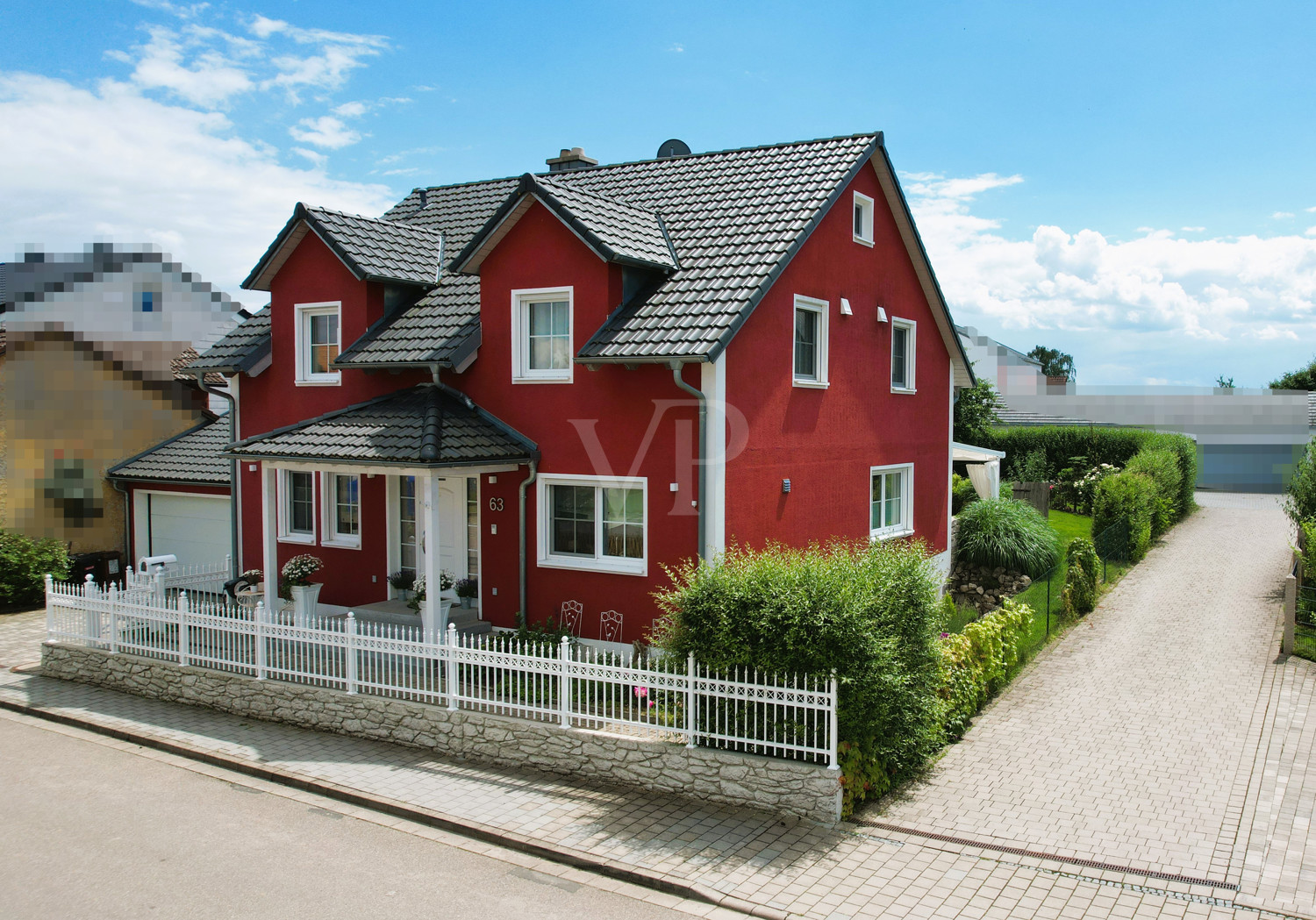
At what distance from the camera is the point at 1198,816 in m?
9.09

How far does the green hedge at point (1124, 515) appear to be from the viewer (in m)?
21.5

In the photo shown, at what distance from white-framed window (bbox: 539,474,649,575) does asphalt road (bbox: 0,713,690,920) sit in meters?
4.88

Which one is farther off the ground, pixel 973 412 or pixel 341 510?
pixel 973 412

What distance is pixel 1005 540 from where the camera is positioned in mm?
20359

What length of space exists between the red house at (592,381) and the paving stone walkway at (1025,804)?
323 cm

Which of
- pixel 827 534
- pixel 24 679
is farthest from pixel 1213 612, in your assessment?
pixel 24 679

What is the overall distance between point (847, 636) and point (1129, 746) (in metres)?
4.47

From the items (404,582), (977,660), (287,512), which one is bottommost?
(977,660)

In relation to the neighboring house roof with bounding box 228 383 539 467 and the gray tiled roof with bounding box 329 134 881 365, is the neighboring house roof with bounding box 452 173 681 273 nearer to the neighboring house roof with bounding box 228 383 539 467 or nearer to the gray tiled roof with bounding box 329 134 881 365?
the gray tiled roof with bounding box 329 134 881 365

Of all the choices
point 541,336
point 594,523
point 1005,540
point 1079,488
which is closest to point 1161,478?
point 1079,488

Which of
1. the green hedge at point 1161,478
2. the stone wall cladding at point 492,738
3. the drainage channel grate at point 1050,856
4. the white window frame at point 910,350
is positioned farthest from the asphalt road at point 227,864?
the green hedge at point 1161,478

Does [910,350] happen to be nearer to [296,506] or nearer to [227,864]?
[296,506]

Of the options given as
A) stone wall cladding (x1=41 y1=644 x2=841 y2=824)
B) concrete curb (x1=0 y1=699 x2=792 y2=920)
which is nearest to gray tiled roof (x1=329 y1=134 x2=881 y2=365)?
stone wall cladding (x1=41 y1=644 x2=841 y2=824)

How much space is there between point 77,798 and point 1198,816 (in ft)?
36.8
